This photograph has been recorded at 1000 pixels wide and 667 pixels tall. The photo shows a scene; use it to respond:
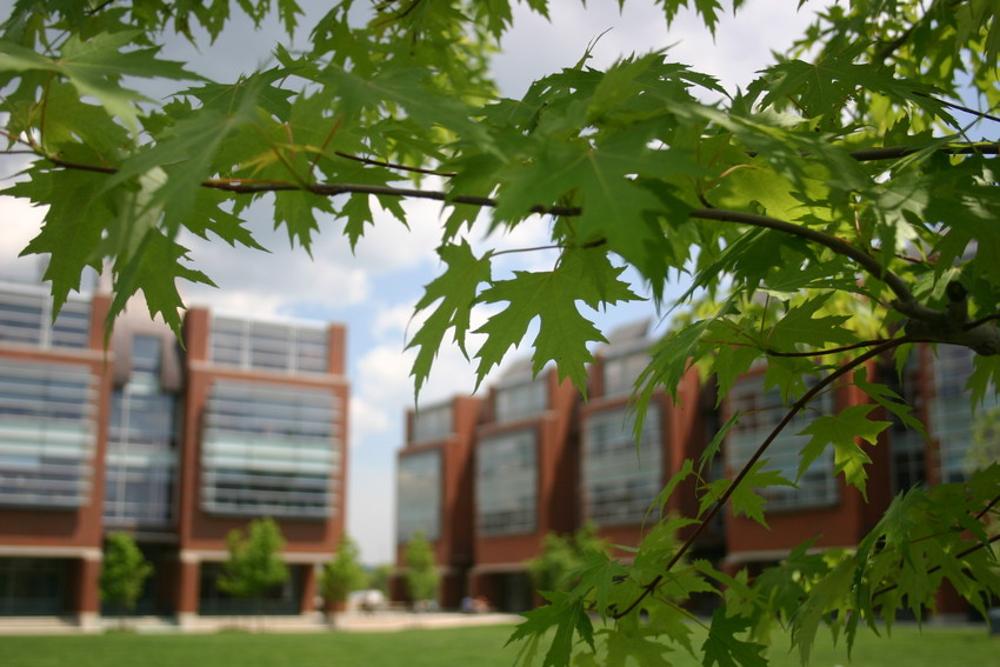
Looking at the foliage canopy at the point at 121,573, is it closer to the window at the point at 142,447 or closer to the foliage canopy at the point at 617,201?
the window at the point at 142,447

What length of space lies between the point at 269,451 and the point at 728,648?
52.6m

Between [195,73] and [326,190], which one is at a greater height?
[195,73]

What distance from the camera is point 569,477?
57.0m

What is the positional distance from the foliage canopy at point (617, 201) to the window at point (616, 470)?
151 ft

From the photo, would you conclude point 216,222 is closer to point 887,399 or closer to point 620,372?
point 887,399

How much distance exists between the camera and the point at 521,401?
2406 inches

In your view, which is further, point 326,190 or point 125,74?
point 326,190

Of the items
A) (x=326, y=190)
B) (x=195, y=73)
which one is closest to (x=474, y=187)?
(x=326, y=190)

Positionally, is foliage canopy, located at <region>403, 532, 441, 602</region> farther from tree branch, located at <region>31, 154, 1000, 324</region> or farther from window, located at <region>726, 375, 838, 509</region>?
tree branch, located at <region>31, 154, 1000, 324</region>

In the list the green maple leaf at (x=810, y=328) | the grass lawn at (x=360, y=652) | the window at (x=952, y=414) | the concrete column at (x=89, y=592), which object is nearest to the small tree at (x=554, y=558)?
the window at (x=952, y=414)

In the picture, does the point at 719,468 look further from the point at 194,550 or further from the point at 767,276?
the point at 767,276

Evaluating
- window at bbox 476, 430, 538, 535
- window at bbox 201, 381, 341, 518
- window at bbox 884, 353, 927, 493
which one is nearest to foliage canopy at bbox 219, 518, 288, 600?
window at bbox 201, 381, 341, 518

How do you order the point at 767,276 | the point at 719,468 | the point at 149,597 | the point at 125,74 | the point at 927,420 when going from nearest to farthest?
the point at 125,74
the point at 767,276
the point at 927,420
the point at 719,468
the point at 149,597

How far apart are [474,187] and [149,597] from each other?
183ft
